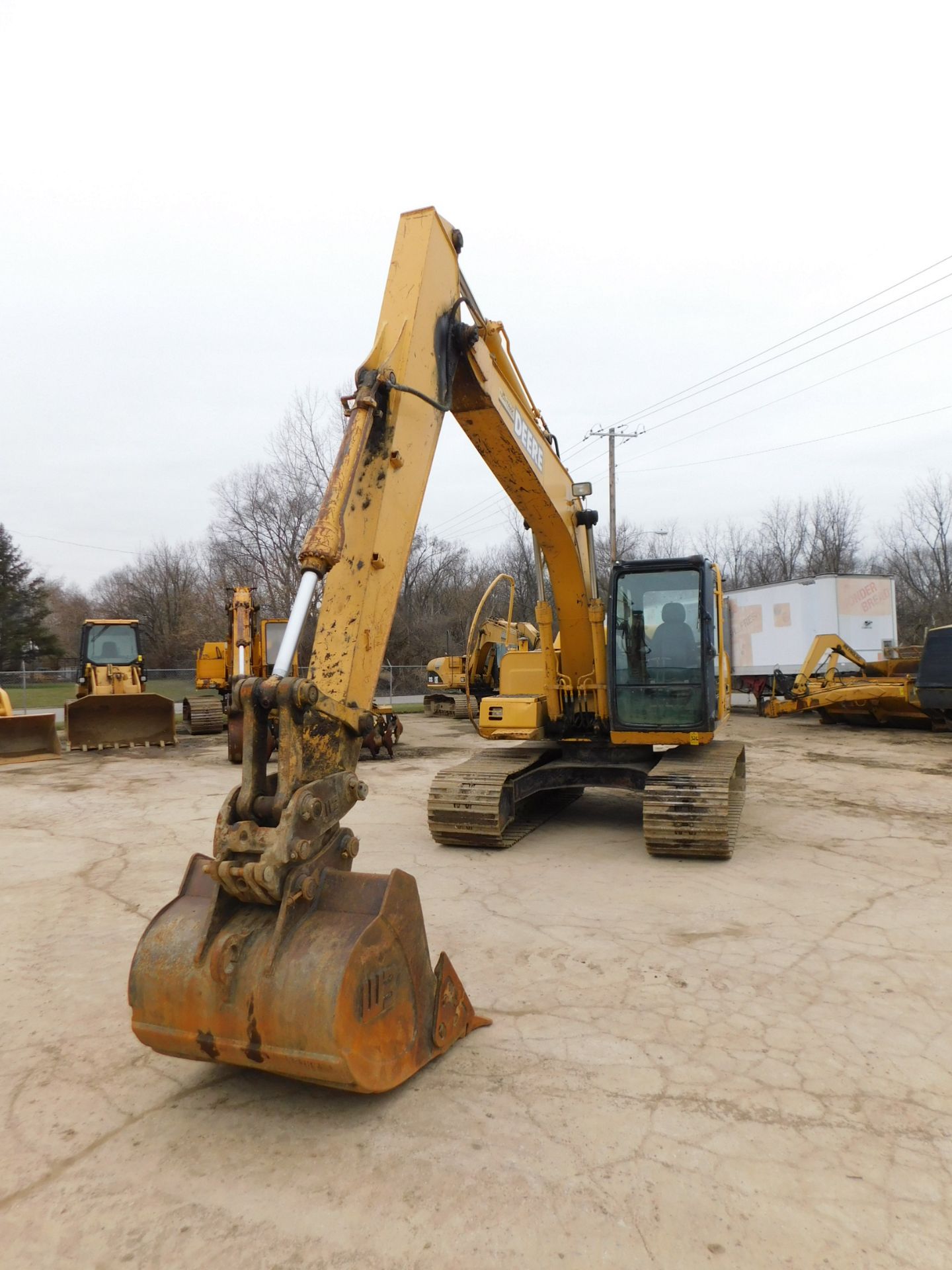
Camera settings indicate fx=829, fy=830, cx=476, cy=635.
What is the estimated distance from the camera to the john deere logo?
573 cm

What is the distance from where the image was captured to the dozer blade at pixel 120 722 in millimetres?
14289

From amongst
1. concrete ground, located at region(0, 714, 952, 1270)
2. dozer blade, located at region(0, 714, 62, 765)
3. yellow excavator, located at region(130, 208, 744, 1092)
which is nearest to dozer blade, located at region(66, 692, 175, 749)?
dozer blade, located at region(0, 714, 62, 765)

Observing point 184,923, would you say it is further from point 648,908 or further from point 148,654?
point 148,654

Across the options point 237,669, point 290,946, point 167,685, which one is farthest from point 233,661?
point 167,685

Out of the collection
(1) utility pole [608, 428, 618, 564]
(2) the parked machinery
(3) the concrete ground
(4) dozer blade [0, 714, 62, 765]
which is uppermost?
(1) utility pole [608, 428, 618, 564]

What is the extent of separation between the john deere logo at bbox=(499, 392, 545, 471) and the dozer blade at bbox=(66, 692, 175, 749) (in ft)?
34.0

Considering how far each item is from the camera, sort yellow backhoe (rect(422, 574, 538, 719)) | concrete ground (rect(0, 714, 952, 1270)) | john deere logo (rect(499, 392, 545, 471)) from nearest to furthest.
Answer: concrete ground (rect(0, 714, 952, 1270))
john deere logo (rect(499, 392, 545, 471))
yellow backhoe (rect(422, 574, 538, 719))

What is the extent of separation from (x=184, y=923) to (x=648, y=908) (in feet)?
10.5

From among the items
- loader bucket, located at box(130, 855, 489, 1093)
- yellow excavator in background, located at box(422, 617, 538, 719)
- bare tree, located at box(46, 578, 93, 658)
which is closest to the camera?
loader bucket, located at box(130, 855, 489, 1093)

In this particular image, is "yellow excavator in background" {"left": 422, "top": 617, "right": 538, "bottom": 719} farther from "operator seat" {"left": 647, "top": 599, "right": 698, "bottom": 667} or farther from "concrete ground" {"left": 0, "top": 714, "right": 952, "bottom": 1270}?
"concrete ground" {"left": 0, "top": 714, "right": 952, "bottom": 1270}

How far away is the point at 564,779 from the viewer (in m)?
7.56

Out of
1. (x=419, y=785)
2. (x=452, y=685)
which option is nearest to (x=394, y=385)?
(x=419, y=785)

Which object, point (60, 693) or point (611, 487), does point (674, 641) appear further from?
point (60, 693)

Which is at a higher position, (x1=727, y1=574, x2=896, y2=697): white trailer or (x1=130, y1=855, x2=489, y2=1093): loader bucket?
(x1=727, y1=574, x2=896, y2=697): white trailer
